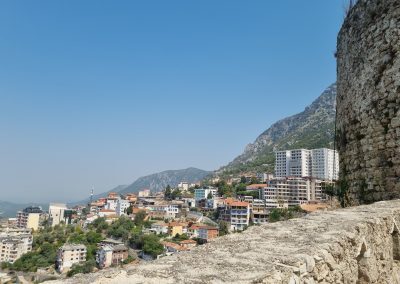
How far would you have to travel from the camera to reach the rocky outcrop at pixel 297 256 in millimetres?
1500

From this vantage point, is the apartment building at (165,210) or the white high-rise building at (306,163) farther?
the white high-rise building at (306,163)

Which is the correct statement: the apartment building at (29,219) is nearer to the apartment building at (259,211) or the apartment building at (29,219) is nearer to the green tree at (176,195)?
the green tree at (176,195)

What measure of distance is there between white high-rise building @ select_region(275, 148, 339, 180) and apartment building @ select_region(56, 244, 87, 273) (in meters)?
89.4

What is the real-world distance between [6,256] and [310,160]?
4257 inches

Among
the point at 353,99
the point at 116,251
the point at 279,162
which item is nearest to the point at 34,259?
the point at 116,251

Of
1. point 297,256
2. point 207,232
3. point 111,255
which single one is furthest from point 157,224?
point 297,256

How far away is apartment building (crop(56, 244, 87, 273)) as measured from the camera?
6681 cm

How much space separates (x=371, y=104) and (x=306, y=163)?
134 m

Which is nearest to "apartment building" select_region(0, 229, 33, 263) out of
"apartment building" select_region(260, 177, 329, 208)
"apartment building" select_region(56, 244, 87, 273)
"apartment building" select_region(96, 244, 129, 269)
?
"apartment building" select_region(56, 244, 87, 273)

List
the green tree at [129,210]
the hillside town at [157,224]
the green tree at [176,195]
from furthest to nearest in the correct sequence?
1. the green tree at [176,195]
2. the green tree at [129,210]
3. the hillside town at [157,224]

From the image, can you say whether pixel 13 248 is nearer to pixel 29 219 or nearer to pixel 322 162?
pixel 29 219

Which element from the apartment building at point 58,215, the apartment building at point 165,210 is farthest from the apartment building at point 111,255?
the apartment building at point 58,215

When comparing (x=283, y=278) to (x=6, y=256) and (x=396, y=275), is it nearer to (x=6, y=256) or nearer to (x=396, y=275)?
(x=396, y=275)

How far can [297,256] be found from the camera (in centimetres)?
A: 172
